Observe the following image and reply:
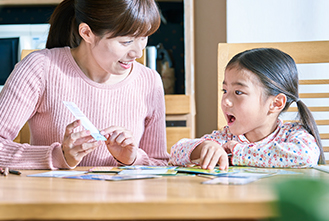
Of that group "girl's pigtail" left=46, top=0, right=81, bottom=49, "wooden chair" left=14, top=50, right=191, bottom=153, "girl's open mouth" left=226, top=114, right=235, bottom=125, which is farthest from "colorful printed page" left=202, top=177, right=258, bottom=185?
"wooden chair" left=14, top=50, right=191, bottom=153

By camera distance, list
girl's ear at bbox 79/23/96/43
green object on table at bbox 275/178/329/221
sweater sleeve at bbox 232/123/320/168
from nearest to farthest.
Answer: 1. green object on table at bbox 275/178/329/221
2. sweater sleeve at bbox 232/123/320/168
3. girl's ear at bbox 79/23/96/43

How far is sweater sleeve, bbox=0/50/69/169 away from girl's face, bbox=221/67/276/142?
0.59 metres

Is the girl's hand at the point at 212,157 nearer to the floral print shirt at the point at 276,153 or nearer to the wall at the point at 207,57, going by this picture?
the floral print shirt at the point at 276,153

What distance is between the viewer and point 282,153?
102 cm

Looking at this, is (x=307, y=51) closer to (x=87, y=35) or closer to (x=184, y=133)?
(x=87, y=35)

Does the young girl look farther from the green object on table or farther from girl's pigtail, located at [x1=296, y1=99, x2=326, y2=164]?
the green object on table

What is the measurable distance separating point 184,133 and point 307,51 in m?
1.17

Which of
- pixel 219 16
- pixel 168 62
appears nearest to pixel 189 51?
pixel 168 62

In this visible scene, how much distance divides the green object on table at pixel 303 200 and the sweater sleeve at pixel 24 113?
33.5 inches

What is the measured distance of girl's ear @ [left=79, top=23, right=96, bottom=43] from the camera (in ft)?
4.04

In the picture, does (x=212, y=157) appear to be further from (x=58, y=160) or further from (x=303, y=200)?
(x=303, y=200)

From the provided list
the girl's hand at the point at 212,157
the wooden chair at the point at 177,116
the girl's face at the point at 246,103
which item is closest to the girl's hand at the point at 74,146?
the girl's hand at the point at 212,157

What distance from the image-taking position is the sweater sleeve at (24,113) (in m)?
0.99

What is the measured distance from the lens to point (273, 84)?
1237 mm
